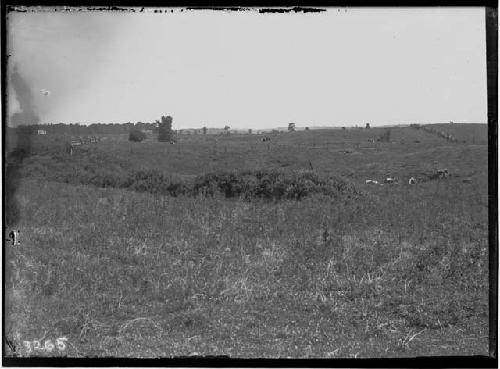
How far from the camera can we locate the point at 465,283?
8.25 metres

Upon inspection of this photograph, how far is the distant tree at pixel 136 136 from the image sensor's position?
8.81 m

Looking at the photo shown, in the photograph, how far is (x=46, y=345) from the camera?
7.62m

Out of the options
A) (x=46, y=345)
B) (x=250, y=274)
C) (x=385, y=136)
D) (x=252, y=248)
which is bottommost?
(x=46, y=345)

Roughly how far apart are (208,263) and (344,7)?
14.4 feet

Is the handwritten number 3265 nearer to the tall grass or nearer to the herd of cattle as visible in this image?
the tall grass

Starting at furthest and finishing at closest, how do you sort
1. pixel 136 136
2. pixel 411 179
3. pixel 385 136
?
pixel 411 179 → pixel 385 136 → pixel 136 136

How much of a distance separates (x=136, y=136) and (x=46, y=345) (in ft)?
11.4

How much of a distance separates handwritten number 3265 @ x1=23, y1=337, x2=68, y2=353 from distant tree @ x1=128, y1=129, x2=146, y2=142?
3.31 m

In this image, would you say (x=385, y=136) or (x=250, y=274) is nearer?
(x=250, y=274)

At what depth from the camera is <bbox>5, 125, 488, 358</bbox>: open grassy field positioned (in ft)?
25.1

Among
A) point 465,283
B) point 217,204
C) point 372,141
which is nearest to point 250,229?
point 217,204

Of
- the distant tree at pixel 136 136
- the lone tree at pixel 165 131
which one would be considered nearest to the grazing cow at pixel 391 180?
the lone tree at pixel 165 131

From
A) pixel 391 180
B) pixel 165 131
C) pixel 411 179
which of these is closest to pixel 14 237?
pixel 165 131

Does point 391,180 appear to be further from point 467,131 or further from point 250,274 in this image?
point 250,274
